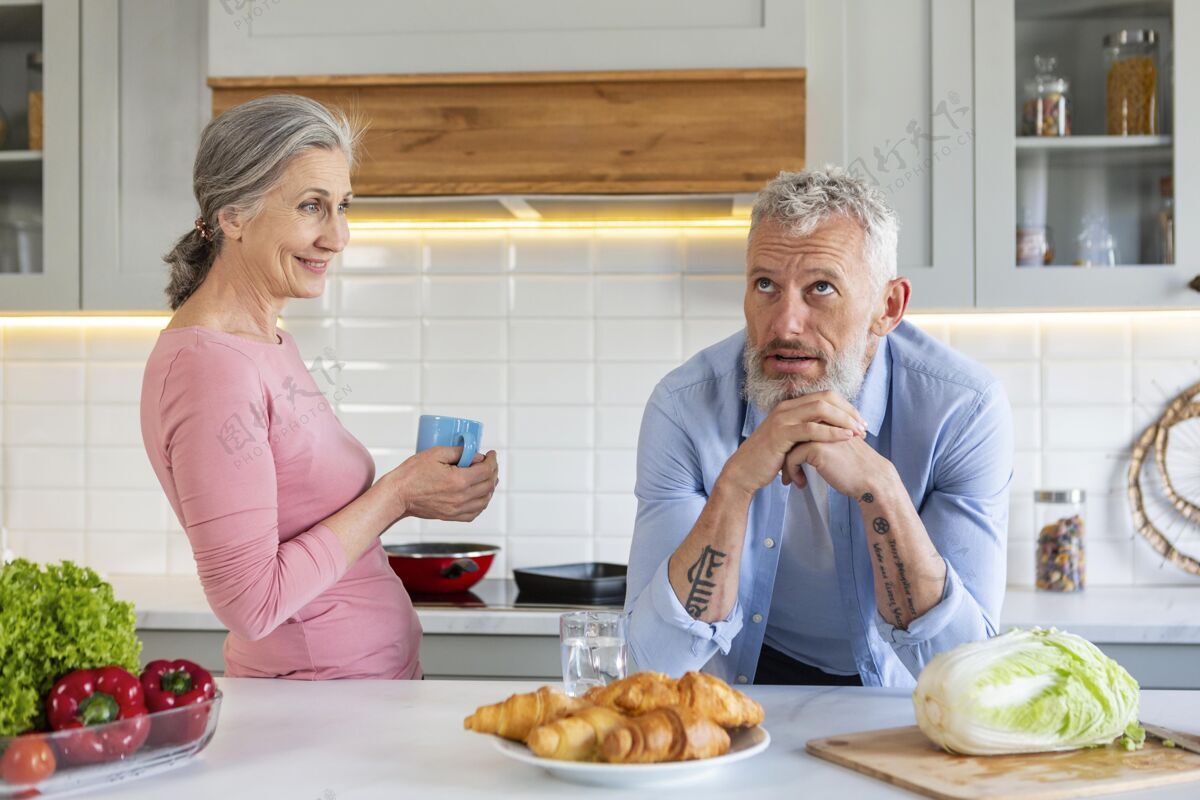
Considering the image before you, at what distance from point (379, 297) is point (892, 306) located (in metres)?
1.64

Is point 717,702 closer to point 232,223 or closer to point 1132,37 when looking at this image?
point 232,223

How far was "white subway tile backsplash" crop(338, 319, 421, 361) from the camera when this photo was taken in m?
3.02

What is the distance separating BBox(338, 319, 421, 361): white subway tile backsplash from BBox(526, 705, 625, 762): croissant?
2063mm

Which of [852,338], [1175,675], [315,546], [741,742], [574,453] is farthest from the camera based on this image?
[574,453]

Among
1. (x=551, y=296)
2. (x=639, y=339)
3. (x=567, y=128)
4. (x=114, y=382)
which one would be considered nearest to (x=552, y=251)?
(x=551, y=296)

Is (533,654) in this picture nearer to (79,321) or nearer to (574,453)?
(574,453)

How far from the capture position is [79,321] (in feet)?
10.1

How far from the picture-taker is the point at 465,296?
9.84 ft

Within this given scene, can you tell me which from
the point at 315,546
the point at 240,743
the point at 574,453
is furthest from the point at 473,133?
the point at 240,743

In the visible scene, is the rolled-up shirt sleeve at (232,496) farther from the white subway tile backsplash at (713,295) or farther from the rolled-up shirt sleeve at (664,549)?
the white subway tile backsplash at (713,295)

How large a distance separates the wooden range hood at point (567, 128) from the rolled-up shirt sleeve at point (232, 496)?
1.13 meters

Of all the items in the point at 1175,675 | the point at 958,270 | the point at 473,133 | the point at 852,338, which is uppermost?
the point at 473,133

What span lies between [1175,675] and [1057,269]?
89 cm

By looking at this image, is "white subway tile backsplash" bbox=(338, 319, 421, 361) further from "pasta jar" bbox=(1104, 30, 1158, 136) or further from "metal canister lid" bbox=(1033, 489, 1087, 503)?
"pasta jar" bbox=(1104, 30, 1158, 136)
